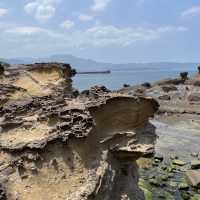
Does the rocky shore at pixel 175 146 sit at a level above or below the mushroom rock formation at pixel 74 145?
below

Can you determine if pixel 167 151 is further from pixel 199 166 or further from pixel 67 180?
pixel 67 180

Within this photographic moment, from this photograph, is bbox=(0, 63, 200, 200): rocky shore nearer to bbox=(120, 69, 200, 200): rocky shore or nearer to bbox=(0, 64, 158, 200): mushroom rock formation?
bbox=(0, 64, 158, 200): mushroom rock formation

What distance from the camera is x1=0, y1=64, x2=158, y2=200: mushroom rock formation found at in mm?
12148

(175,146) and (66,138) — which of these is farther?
(175,146)

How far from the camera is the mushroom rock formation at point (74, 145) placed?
12.1 m

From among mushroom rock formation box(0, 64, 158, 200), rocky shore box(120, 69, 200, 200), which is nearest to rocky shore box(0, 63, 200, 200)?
mushroom rock formation box(0, 64, 158, 200)

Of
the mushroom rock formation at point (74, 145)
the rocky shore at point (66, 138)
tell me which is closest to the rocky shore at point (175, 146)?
the rocky shore at point (66, 138)

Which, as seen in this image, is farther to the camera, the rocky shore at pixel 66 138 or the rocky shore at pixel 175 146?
the rocky shore at pixel 175 146

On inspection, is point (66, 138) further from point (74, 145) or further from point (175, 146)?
point (175, 146)

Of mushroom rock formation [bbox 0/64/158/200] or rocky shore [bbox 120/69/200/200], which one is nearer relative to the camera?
mushroom rock formation [bbox 0/64/158/200]

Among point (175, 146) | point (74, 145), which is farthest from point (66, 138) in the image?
point (175, 146)

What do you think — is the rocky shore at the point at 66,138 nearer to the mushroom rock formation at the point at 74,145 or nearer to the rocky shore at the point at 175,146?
the mushroom rock formation at the point at 74,145

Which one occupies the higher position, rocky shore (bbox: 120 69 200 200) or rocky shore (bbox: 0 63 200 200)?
rocky shore (bbox: 0 63 200 200)

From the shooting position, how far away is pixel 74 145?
13.2m
